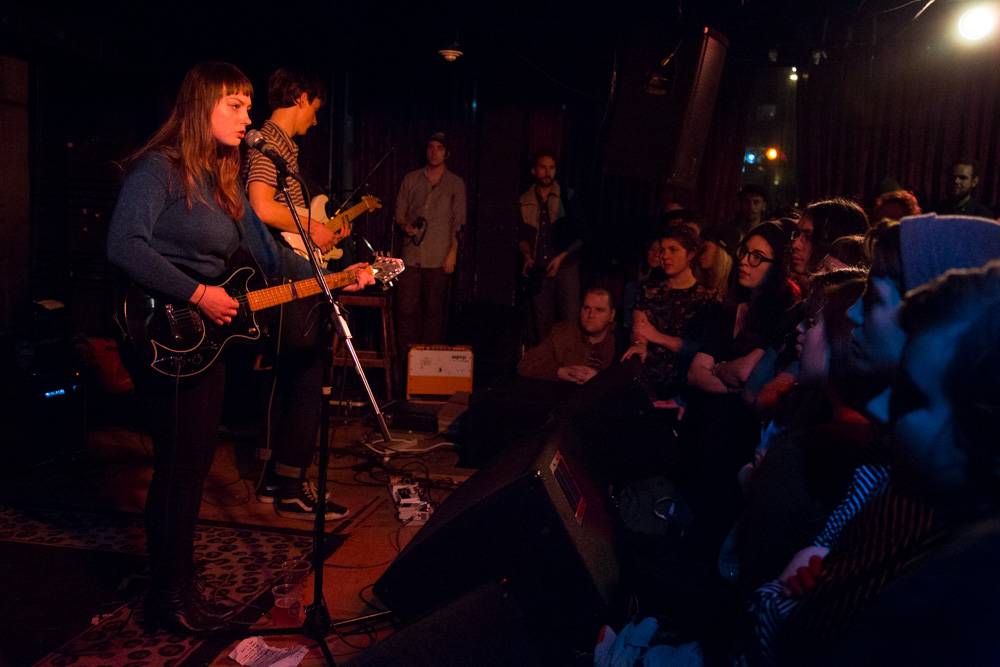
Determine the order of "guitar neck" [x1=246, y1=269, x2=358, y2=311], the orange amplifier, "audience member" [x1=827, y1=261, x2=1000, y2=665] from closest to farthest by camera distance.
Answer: "audience member" [x1=827, y1=261, x2=1000, y2=665] < "guitar neck" [x1=246, y1=269, x2=358, y2=311] < the orange amplifier

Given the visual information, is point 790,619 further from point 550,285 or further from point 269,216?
point 550,285

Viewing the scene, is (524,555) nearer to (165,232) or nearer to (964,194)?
(165,232)

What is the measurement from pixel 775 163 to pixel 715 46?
14.0 ft

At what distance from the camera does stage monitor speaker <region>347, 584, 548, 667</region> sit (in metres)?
1.27

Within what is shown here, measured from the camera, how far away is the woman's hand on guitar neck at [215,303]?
2.34 m

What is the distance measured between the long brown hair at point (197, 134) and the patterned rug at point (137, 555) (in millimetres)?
1362

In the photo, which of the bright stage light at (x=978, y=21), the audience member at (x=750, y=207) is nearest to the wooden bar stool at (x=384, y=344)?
the audience member at (x=750, y=207)

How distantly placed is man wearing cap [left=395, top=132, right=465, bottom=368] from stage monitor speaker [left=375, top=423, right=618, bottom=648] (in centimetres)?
448

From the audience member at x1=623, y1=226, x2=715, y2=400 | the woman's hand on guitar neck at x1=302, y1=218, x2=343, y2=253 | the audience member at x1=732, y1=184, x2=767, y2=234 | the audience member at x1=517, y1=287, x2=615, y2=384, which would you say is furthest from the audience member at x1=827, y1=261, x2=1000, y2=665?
the audience member at x1=732, y1=184, x2=767, y2=234

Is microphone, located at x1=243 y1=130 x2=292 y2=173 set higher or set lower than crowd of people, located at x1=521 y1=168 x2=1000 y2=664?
higher

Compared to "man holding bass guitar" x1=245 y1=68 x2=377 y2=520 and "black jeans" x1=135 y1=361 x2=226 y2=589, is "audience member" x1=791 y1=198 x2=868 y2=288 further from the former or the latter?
"black jeans" x1=135 y1=361 x2=226 y2=589

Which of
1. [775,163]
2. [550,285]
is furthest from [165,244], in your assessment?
[775,163]

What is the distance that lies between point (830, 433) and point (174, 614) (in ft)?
6.59

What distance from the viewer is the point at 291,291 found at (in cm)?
278
